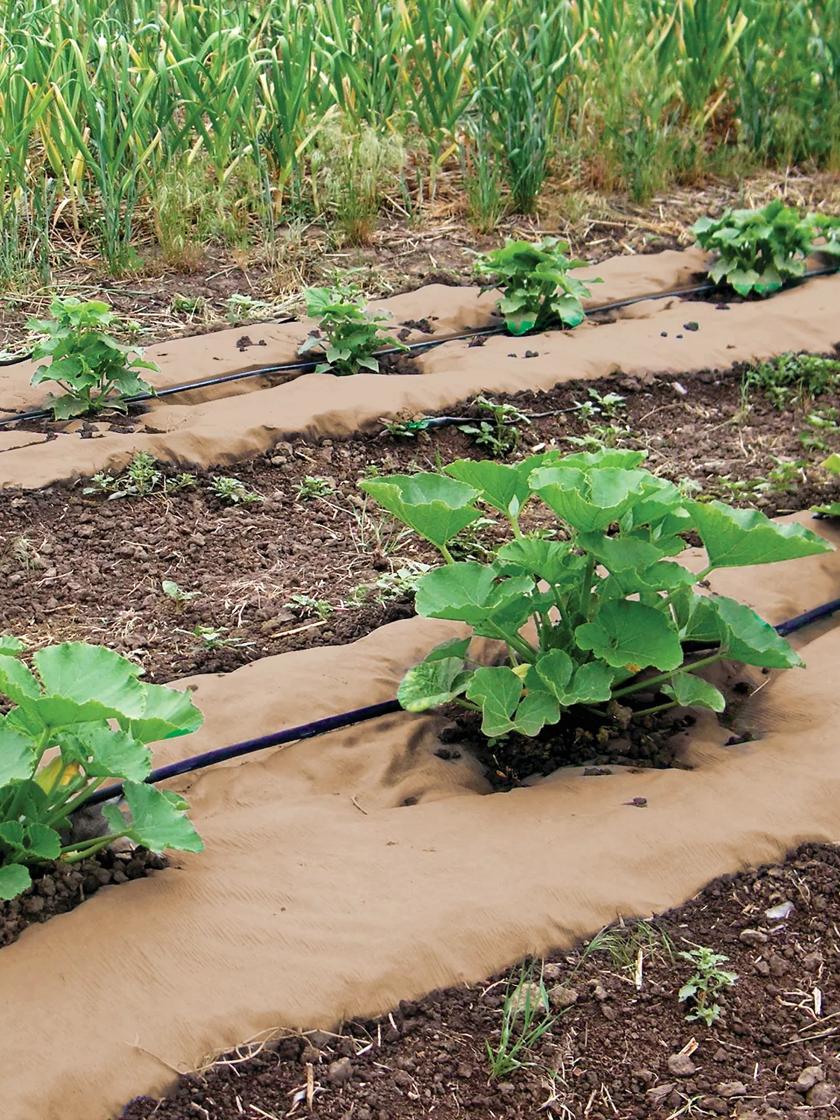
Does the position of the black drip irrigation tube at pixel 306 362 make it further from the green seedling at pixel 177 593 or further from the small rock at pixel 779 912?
the small rock at pixel 779 912

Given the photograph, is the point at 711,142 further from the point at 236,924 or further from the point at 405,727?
the point at 236,924

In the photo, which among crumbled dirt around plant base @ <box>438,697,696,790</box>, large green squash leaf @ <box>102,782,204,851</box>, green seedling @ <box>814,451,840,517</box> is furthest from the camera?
green seedling @ <box>814,451,840,517</box>

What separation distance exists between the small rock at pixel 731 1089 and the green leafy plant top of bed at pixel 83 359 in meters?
2.66

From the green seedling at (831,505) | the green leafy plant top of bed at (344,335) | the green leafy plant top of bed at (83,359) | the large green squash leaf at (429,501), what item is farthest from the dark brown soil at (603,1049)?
the green leafy plant top of bed at (344,335)

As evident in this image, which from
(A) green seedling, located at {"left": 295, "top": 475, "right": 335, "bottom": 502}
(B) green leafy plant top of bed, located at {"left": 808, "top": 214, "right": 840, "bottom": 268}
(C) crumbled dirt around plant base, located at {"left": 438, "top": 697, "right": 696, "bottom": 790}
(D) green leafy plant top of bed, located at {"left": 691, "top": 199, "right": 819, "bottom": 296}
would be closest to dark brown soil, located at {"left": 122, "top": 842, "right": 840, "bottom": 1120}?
(C) crumbled dirt around plant base, located at {"left": 438, "top": 697, "right": 696, "bottom": 790}

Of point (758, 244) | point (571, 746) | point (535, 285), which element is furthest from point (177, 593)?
point (758, 244)

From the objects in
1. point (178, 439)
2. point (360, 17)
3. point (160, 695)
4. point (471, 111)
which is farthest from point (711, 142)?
point (160, 695)

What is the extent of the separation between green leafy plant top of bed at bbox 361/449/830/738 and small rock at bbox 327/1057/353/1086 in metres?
0.69

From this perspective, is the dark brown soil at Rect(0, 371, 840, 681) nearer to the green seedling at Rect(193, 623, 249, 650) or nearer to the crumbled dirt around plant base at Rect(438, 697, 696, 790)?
the green seedling at Rect(193, 623, 249, 650)

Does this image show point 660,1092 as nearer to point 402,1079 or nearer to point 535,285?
point 402,1079

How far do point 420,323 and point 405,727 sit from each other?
247cm

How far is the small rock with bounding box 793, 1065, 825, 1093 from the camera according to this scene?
6.12 ft

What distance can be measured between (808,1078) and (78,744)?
1.22 m

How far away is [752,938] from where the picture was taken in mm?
2131
